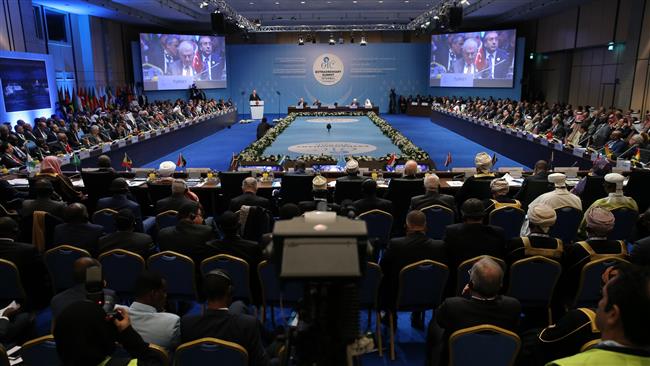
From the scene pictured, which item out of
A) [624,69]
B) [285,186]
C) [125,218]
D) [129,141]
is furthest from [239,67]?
[125,218]

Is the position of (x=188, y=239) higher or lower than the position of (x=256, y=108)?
lower

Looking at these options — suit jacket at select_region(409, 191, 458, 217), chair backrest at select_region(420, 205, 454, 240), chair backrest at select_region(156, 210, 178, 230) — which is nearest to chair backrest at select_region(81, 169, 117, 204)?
chair backrest at select_region(156, 210, 178, 230)

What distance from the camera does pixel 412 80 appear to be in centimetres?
2697

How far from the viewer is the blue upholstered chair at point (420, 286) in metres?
3.18

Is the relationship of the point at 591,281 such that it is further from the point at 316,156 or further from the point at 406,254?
the point at 316,156

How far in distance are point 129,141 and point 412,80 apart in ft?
65.3

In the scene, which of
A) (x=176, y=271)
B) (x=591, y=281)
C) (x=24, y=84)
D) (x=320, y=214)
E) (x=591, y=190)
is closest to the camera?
(x=320, y=214)

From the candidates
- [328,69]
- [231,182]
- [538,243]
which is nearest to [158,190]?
[231,182]

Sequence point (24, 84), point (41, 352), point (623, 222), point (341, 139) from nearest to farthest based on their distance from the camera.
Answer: point (41, 352)
point (623, 222)
point (24, 84)
point (341, 139)

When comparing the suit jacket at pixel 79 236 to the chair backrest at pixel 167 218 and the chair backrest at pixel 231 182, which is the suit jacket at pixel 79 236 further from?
the chair backrest at pixel 231 182

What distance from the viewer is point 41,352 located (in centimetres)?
217

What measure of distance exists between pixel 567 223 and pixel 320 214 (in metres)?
Answer: 4.32

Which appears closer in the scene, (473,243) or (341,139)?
(473,243)

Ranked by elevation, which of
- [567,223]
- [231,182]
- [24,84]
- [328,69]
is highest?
[328,69]
